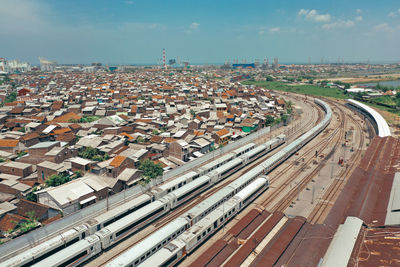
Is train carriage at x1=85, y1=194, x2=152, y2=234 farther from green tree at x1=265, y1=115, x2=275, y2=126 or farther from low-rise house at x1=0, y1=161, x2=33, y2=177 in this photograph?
green tree at x1=265, y1=115, x2=275, y2=126

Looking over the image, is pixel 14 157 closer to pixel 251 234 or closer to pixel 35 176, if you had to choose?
pixel 35 176

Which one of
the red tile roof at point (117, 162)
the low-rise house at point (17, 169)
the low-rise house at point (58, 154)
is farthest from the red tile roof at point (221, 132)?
the low-rise house at point (17, 169)

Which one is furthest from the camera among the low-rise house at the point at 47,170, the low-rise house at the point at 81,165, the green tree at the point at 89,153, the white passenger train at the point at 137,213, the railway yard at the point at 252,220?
the green tree at the point at 89,153

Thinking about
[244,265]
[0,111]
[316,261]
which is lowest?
[244,265]

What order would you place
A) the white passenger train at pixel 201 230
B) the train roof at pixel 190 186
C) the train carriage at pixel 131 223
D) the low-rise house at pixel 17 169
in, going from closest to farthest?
the white passenger train at pixel 201 230 < the train carriage at pixel 131 223 < the train roof at pixel 190 186 < the low-rise house at pixel 17 169

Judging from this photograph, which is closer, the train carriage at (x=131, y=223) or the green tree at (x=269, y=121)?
the train carriage at (x=131, y=223)

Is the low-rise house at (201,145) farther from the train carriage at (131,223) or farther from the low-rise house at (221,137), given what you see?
the train carriage at (131,223)

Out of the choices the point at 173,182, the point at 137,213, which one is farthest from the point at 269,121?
the point at 137,213

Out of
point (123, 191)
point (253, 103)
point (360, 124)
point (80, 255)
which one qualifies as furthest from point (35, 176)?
point (360, 124)
